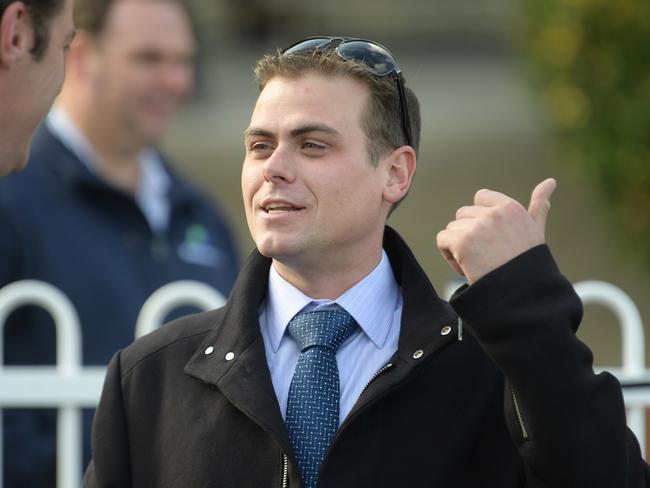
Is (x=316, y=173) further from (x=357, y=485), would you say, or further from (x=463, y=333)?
(x=357, y=485)

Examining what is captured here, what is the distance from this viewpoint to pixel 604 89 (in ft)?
30.9

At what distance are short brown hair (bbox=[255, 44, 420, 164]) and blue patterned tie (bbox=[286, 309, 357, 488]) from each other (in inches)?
15.3

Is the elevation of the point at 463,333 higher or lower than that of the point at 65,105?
lower

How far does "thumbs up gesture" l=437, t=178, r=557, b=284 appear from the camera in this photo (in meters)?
2.56

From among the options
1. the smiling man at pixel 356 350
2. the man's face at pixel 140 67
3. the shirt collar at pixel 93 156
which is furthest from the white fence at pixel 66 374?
the smiling man at pixel 356 350

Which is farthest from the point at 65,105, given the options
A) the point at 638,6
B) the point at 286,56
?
the point at 638,6

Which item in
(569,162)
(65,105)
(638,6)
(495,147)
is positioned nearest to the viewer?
(65,105)

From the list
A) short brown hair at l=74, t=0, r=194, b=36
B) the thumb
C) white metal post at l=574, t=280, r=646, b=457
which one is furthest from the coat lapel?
short brown hair at l=74, t=0, r=194, b=36

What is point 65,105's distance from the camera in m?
5.49

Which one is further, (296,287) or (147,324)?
(147,324)

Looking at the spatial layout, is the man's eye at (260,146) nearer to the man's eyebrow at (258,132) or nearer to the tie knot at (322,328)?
the man's eyebrow at (258,132)

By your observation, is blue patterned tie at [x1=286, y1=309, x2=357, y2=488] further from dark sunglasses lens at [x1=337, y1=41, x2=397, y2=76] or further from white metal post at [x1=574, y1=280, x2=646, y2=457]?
white metal post at [x1=574, y1=280, x2=646, y2=457]

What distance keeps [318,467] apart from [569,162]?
7689 millimetres

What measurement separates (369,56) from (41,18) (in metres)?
0.72
